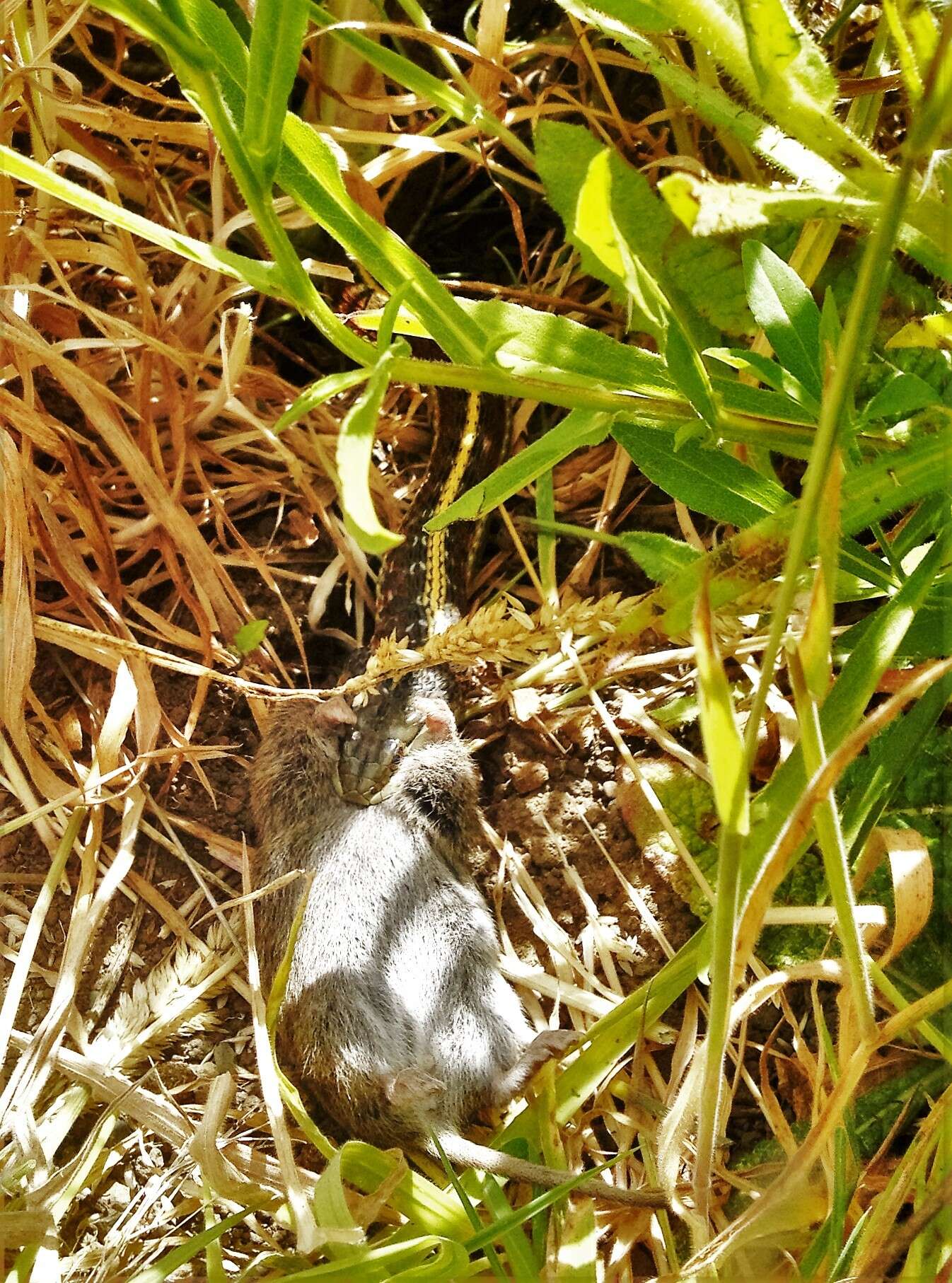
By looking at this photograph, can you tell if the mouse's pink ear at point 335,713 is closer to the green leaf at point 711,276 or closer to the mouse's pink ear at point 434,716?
the mouse's pink ear at point 434,716

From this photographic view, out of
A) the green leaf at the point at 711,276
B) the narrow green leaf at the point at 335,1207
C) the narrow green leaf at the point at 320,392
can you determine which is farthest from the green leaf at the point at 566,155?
the narrow green leaf at the point at 335,1207

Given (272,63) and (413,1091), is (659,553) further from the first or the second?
(413,1091)

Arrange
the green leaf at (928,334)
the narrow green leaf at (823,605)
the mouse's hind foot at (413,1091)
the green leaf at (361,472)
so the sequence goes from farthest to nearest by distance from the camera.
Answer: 1. the mouse's hind foot at (413,1091)
2. the green leaf at (928,334)
3. the narrow green leaf at (823,605)
4. the green leaf at (361,472)

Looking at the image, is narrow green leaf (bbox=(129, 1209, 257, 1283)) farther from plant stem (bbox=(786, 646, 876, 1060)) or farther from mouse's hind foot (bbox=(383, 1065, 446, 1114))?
plant stem (bbox=(786, 646, 876, 1060))

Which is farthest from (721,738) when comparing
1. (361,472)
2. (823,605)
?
(361,472)

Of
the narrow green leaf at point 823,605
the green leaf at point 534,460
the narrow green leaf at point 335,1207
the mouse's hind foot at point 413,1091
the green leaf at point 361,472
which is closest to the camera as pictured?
the green leaf at point 361,472

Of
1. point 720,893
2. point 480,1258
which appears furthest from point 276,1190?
point 720,893

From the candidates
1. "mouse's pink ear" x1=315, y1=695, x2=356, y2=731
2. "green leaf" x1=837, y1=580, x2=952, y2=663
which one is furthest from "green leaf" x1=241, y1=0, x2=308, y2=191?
"mouse's pink ear" x1=315, y1=695, x2=356, y2=731
